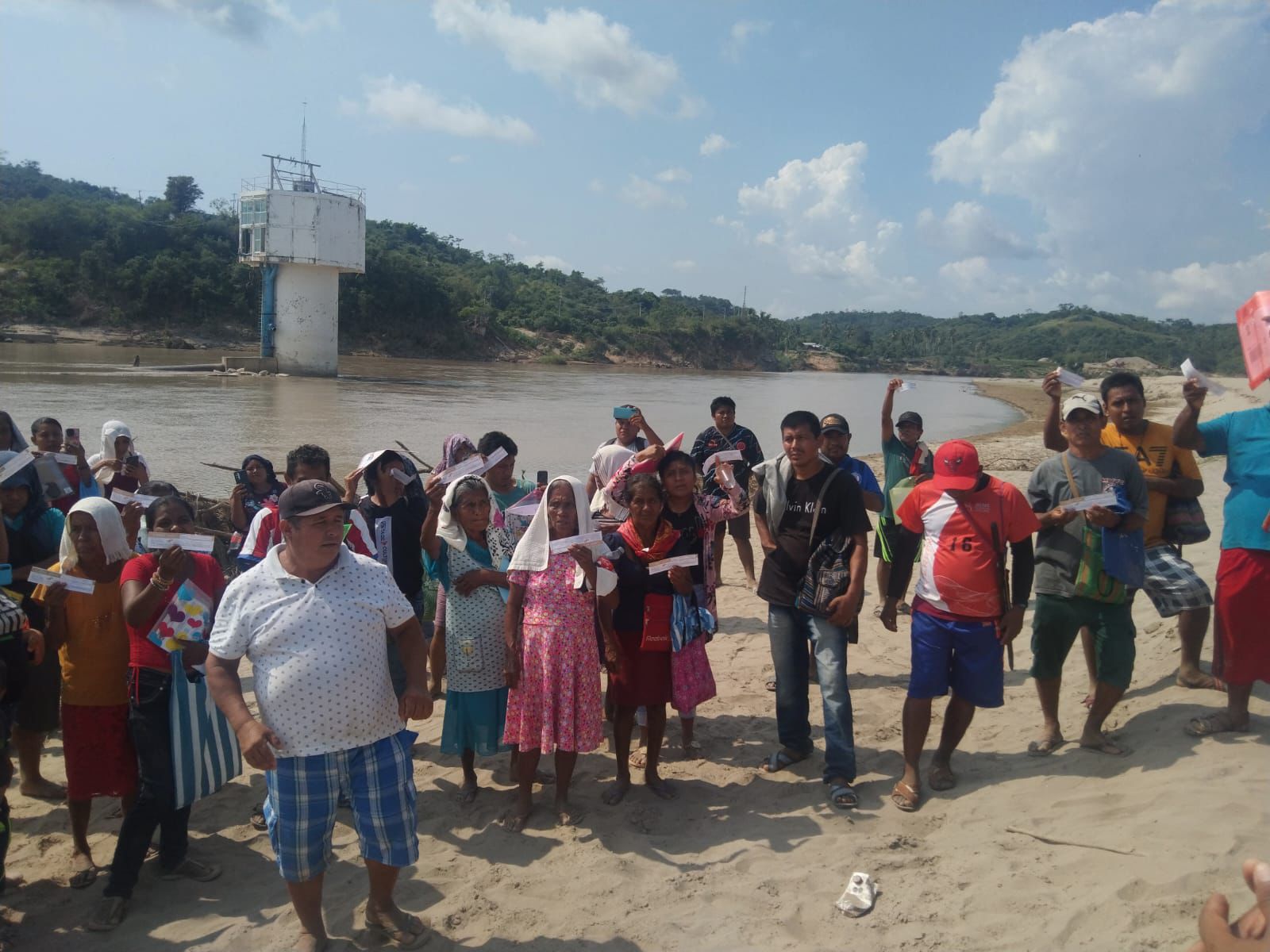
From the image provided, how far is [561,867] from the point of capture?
11.8 ft

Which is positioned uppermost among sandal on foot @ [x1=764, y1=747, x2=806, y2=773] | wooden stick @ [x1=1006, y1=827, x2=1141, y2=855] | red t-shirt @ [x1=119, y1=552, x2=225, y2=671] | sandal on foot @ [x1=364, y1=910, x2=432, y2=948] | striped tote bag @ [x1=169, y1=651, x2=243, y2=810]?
red t-shirt @ [x1=119, y1=552, x2=225, y2=671]

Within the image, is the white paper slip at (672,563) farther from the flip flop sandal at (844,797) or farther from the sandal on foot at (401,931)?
the sandal on foot at (401,931)

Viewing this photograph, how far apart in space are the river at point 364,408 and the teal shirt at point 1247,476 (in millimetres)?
12413

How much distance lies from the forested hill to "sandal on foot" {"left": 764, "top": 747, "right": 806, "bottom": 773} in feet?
79.3

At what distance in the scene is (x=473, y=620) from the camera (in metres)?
4.08

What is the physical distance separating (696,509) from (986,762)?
1877 mm

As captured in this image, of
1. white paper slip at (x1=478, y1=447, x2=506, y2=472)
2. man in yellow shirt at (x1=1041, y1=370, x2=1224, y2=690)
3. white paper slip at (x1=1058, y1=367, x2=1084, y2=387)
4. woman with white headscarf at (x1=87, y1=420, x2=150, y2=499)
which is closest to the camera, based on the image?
white paper slip at (x1=1058, y1=367, x2=1084, y2=387)

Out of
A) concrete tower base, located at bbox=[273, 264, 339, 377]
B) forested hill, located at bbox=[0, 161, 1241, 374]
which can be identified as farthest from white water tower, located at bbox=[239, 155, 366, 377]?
forested hill, located at bbox=[0, 161, 1241, 374]

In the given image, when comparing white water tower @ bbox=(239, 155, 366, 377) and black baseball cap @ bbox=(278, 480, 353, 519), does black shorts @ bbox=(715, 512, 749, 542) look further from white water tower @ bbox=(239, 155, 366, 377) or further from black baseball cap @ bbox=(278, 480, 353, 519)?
white water tower @ bbox=(239, 155, 366, 377)

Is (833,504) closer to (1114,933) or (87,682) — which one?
(1114,933)

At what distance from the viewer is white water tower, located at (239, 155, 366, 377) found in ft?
132

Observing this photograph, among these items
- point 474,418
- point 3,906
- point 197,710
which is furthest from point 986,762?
point 474,418

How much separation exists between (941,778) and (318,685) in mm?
2824

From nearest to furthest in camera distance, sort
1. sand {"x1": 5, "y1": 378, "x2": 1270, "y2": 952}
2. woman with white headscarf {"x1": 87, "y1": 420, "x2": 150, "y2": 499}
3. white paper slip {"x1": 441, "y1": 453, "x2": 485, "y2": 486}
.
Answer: sand {"x1": 5, "y1": 378, "x2": 1270, "y2": 952}
white paper slip {"x1": 441, "y1": 453, "x2": 485, "y2": 486}
woman with white headscarf {"x1": 87, "y1": 420, "x2": 150, "y2": 499}
